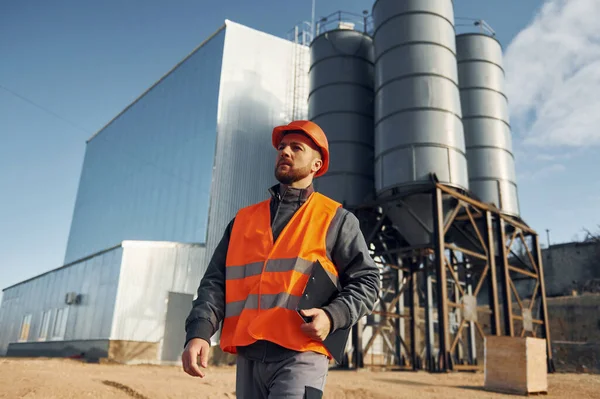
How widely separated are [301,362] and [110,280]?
15.8 m

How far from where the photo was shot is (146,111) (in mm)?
26734

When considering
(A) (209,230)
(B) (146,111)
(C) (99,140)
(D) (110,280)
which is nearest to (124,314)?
(D) (110,280)

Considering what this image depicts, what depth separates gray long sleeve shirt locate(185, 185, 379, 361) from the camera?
6.87 ft

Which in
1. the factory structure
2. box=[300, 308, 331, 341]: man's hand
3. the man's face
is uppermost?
the factory structure

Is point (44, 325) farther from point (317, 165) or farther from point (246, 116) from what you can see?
point (317, 165)

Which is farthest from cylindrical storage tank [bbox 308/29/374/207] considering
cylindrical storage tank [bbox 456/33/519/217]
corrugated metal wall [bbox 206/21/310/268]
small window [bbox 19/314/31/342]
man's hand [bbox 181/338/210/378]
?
small window [bbox 19/314/31/342]

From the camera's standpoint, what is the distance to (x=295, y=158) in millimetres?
2525

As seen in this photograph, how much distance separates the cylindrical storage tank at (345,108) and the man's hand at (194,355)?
45.1 feet

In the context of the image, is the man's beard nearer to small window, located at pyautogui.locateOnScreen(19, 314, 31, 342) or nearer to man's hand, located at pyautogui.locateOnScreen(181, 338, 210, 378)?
man's hand, located at pyautogui.locateOnScreen(181, 338, 210, 378)

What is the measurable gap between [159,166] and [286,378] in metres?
23.2

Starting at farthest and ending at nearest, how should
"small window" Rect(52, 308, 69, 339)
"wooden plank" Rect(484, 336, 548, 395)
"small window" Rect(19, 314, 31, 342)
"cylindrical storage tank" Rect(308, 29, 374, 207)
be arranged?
"small window" Rect(19, 314, 31, 342) < "small window" Rect(52, 308, 69, 339) < "cylindrical storage tank" Rect(308, 29, 374, 207) < "wooden plank" Rect(484, 336, 548, 395)

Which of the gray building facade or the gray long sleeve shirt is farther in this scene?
the gray building facade

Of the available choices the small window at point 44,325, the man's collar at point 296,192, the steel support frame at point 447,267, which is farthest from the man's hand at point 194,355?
the small window at point 44,325

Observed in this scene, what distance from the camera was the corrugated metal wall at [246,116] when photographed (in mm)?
19609
